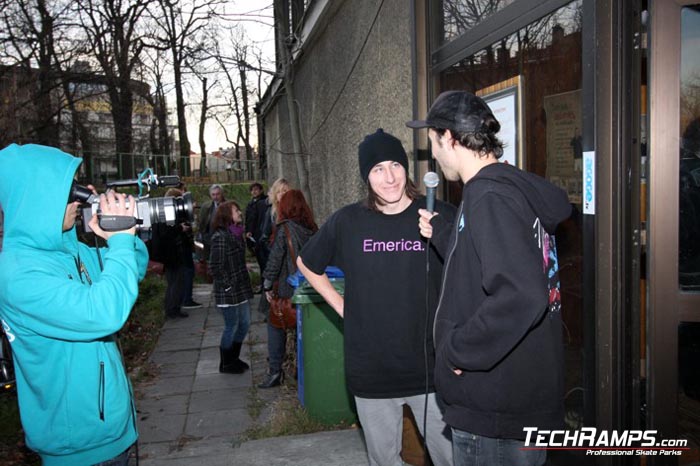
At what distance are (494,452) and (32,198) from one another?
1827 millimetres

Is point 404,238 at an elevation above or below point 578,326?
above

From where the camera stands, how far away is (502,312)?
67.9 inches

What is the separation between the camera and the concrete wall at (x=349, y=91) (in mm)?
5359

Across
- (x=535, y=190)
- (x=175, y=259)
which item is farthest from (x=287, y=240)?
(x=175, y=259)

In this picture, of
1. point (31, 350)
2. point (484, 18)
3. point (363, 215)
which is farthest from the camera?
point (484, 18)

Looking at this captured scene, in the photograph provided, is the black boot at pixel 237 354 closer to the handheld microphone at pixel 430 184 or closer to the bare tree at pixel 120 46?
the handheld microphone at pixel 430 184

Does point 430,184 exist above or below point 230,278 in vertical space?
above

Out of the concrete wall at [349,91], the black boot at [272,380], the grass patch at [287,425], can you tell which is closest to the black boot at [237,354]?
the black boot at [272,380]

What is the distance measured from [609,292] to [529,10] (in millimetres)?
1488

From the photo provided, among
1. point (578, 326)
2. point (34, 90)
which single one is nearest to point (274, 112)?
point (34, 90)

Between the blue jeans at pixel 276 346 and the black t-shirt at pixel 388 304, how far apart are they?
2.87 meters

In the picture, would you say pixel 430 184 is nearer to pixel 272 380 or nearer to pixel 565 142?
pixel 565 142

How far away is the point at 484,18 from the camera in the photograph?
12.2ft

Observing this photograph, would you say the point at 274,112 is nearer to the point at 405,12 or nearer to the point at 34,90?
the point at 34,90
